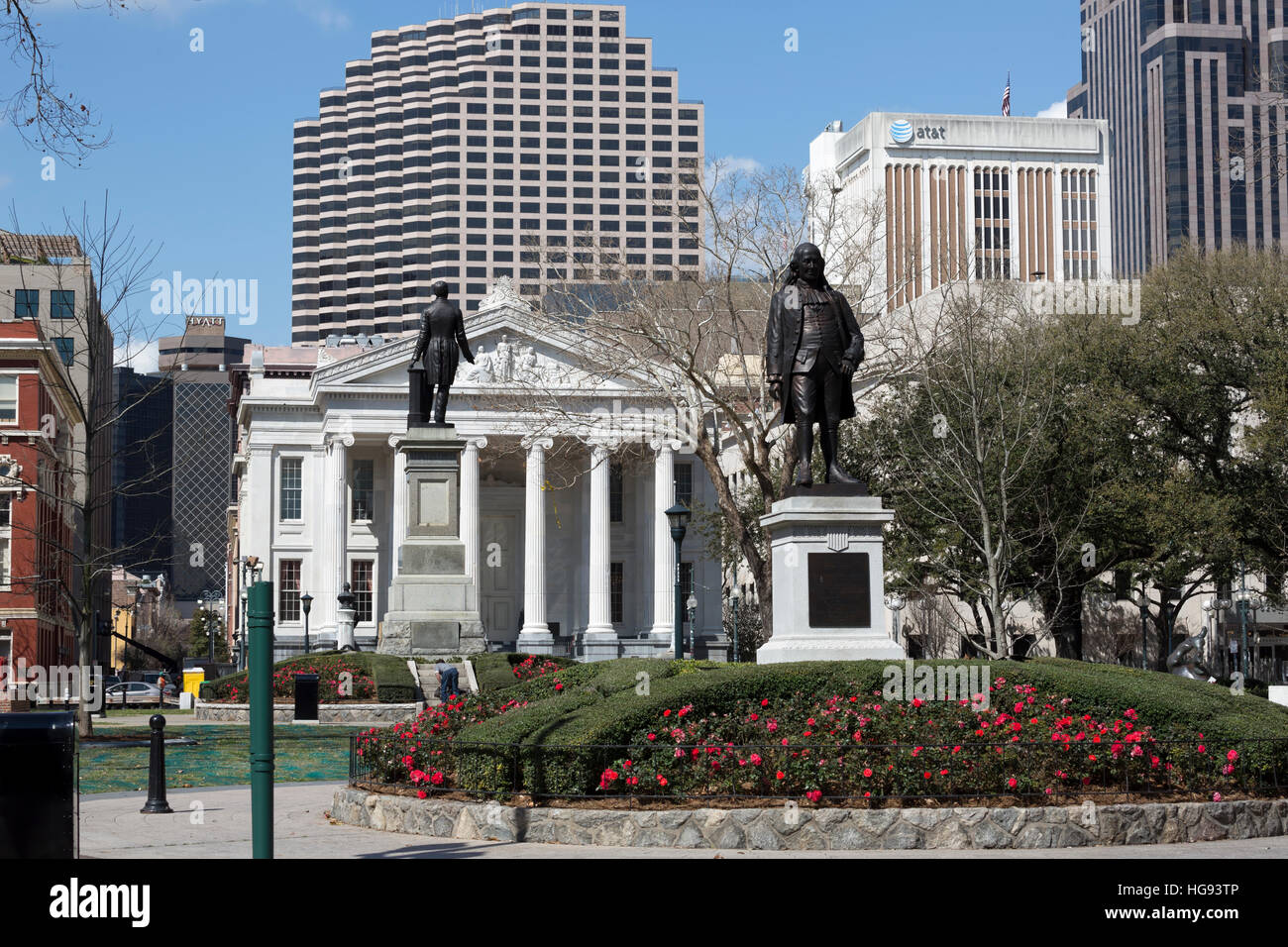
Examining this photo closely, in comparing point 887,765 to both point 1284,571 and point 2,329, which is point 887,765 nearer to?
point 1284,571

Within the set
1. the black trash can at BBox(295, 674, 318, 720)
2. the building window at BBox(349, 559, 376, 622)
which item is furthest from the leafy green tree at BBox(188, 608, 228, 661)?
the black trash can at BBox(295, 674, 318, 720)

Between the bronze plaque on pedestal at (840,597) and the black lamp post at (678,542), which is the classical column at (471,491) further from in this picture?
the bronze plaque on pedestal at (840,597)

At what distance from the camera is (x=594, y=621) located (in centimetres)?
7750

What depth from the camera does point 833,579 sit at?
17109 millimetres

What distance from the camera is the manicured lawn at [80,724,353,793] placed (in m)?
23.8

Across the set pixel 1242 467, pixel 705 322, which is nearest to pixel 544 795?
pixel 705 322

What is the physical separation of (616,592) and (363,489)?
587 inches

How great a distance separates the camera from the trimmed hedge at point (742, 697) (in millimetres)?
15297

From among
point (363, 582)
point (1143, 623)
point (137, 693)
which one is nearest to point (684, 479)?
point (363, 582)

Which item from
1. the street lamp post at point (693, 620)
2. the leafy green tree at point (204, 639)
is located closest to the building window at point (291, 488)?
the street lamp post at point (693, 620)

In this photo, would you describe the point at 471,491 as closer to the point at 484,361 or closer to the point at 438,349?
the point at 484,361

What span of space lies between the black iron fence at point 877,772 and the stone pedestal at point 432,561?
16.1 m

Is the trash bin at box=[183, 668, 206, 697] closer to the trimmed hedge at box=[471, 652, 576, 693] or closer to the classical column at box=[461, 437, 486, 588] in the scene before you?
the classical column at box=[461, 437, 486, 588]
